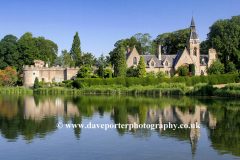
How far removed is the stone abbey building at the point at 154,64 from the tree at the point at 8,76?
10.5 ft

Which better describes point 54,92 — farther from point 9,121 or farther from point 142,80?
point 9,121

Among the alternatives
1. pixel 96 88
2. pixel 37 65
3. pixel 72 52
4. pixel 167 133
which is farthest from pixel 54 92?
pixel 167 133

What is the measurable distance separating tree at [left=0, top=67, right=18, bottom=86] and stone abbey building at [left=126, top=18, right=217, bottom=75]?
891 inches

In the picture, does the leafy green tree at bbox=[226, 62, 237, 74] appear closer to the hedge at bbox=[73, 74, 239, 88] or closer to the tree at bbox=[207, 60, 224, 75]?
the tree at bbox=[207, 60, 224, 75]

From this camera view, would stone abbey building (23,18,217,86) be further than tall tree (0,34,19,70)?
No

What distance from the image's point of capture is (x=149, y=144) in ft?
32.6

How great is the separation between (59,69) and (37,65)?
471 centimetres

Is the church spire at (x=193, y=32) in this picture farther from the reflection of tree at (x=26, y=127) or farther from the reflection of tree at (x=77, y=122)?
the reflection of tree at (x=26, y=127)

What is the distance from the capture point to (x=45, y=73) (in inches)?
1998

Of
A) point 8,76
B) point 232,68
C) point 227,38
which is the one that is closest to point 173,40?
point 227,38

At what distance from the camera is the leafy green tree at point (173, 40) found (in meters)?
57.9

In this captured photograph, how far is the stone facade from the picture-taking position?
49094 millimetres

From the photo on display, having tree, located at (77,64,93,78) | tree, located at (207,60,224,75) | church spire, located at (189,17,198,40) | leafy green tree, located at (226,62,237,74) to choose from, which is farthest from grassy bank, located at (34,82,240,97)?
church spire, located at (189,17,198,40)

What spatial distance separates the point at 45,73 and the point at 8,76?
7.09 m
